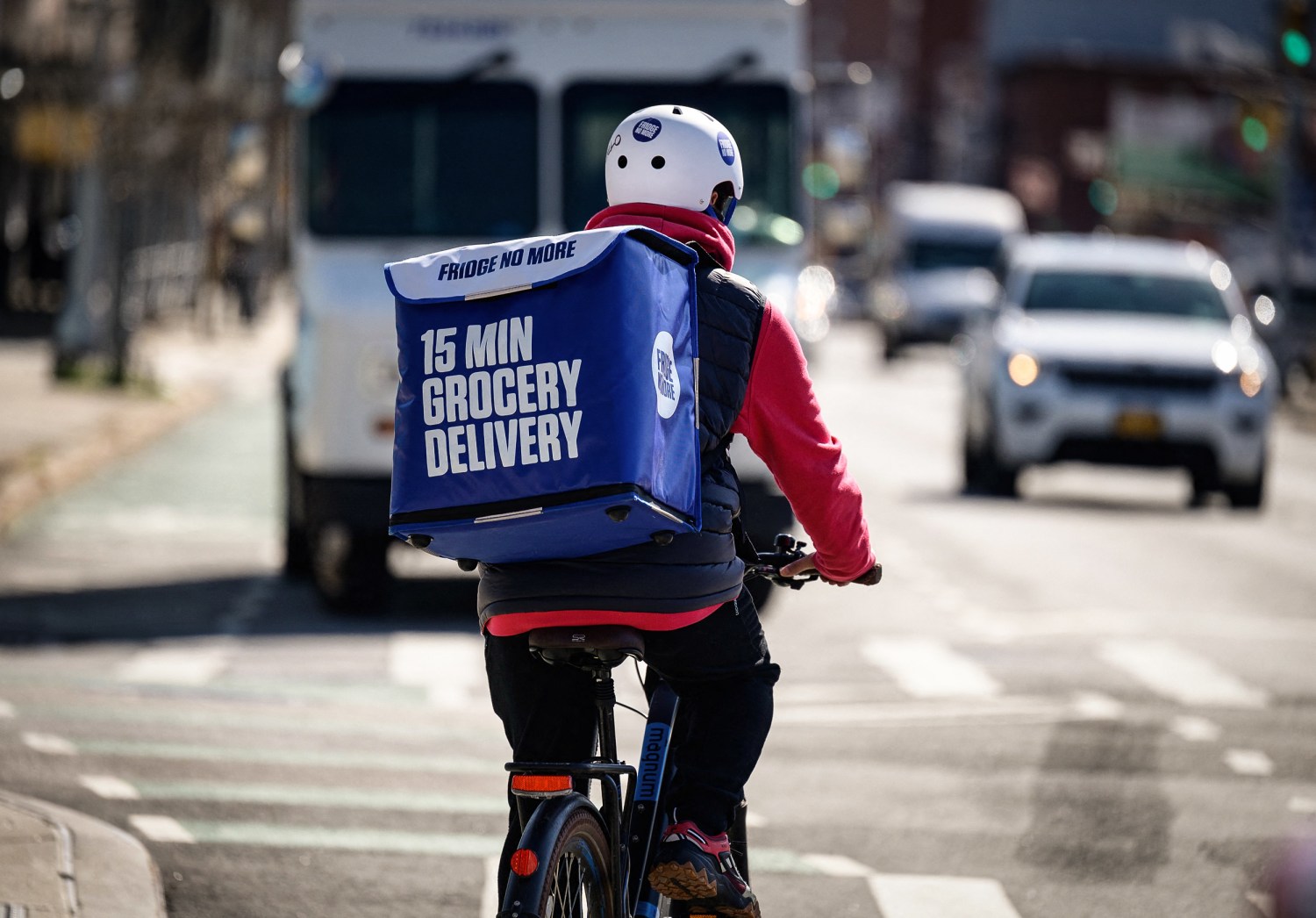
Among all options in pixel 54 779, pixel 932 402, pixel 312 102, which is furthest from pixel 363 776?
pixel 932 402

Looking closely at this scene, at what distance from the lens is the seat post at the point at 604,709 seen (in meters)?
4.71

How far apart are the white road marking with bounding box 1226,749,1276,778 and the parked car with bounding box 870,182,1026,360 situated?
39.1 metres

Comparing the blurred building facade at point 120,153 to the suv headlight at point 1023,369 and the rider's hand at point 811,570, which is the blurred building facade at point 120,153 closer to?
the suv headlight at point 1023,369

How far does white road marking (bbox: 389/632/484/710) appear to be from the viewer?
1036 cm

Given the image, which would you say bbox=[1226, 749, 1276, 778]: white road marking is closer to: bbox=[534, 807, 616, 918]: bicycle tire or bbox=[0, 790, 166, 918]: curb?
bbox=[0, 790, 166, 918]: curb

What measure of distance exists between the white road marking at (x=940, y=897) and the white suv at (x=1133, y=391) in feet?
41.4

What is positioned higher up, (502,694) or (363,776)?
(502,694)

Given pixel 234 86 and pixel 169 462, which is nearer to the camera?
pixel 169 462

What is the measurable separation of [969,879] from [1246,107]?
3445 centimetres

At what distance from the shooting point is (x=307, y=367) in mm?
12695

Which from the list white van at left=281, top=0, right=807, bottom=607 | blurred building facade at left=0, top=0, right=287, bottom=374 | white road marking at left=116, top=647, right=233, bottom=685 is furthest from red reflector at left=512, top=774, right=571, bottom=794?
blurred building facade at left=0, top=0, right=287, bottom=374

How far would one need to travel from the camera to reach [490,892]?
22.5 ft

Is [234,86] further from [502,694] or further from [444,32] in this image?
[502,694]

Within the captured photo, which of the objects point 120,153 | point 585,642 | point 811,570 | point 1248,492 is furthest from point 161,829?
point 120,153
